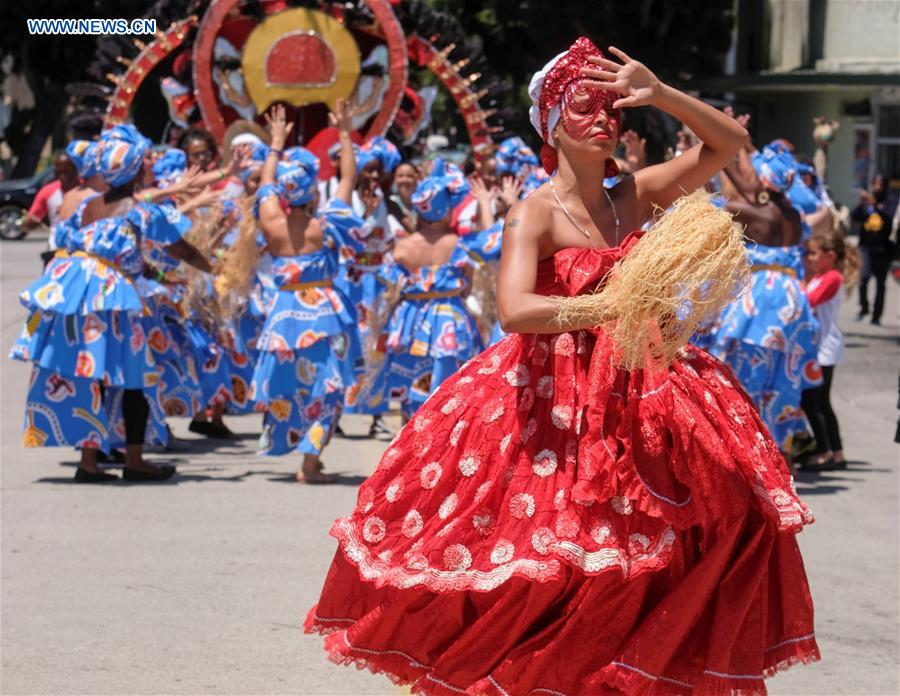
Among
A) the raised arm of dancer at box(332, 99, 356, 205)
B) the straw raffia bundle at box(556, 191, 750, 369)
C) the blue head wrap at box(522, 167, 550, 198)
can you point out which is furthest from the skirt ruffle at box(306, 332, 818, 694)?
the blue head wrap at box(522, 167, 550, 198)

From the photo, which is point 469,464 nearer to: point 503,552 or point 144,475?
point 503,552

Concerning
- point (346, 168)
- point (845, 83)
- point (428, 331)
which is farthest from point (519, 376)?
point (845, 83)

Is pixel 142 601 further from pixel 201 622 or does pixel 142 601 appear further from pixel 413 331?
pixel 413 331

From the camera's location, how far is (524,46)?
4188 cm

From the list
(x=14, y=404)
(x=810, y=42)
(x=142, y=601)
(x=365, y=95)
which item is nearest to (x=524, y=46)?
(x=810, y=42)

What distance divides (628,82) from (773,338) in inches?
220

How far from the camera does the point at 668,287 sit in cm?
402

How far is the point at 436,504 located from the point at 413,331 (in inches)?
229

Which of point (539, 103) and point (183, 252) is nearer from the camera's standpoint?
point (539, 103)

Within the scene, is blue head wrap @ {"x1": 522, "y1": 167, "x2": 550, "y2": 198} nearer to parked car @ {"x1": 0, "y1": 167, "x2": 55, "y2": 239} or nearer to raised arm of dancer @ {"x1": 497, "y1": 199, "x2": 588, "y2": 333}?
raised arm of dancer @ {"x1": 497, "y1": 199, "x2": 588, "y2": 333}

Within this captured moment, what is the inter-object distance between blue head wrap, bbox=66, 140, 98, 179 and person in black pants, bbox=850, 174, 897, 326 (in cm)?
1275

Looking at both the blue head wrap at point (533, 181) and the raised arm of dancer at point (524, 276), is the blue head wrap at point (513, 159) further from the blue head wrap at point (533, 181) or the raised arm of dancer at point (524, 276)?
the raised arm of dancer at point (524, 276)

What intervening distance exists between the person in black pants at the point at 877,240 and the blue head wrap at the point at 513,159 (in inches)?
342

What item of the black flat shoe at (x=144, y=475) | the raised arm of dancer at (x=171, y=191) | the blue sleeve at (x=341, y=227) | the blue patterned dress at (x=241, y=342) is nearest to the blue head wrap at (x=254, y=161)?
the blue patterned dress at (x=241, y=342)
